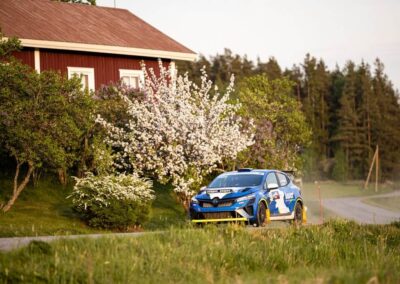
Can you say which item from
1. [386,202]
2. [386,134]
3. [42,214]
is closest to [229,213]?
[42,214]

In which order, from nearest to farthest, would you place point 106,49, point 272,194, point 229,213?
point 229,213, point 272,194, point 106,49

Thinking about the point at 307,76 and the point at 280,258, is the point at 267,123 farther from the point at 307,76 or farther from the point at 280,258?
the point at 307,76

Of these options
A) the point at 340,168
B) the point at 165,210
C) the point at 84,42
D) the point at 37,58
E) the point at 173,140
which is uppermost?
the point at 84,42

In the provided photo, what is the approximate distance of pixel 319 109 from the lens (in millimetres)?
99125

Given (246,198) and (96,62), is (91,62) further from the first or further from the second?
(246,198)

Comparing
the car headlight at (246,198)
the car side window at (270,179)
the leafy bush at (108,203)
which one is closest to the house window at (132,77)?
the leafy bush at (108,203)

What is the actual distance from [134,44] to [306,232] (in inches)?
801

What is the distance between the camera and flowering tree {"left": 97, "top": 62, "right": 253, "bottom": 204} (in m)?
28.1

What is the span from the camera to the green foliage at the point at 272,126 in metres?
34.7

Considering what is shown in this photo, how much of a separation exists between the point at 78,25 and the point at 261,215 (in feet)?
54.0

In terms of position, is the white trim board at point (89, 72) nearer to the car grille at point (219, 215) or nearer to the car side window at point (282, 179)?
the car side window at point (282, 179)

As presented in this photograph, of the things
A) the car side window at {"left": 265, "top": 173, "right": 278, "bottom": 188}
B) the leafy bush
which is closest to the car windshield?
the car side window at {"left": 265, "top": 173, "right": 278, "bottom": 188}

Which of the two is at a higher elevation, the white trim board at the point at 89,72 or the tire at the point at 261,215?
the white trim board at the point at 89,72

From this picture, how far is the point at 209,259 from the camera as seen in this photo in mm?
11922
